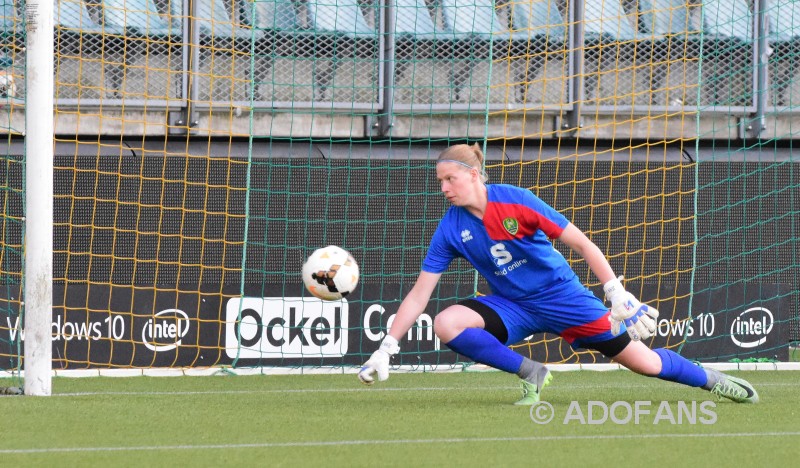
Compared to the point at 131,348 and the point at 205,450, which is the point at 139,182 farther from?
the point at 205,450

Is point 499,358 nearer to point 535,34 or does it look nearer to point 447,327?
point 447,327

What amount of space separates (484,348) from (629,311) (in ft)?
2.99

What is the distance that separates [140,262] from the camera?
9.58 m

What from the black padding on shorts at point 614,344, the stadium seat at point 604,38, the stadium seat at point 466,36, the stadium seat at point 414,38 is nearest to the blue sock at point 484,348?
the black padding on shorts at point 614,344

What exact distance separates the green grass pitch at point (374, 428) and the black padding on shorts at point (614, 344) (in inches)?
13.6

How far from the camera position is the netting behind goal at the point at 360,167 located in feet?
30.3

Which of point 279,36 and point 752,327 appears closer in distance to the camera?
point 752,327

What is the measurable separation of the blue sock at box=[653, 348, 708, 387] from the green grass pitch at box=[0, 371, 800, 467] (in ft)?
0.50

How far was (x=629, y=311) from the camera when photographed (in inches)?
224

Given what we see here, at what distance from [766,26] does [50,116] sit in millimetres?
6984

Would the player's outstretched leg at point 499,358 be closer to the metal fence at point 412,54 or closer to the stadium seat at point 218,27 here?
the metal fence at point 412,54

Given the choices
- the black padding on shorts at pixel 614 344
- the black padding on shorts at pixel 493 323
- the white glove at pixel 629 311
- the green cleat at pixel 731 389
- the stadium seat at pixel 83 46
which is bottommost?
the green cleat at pixel 731 389

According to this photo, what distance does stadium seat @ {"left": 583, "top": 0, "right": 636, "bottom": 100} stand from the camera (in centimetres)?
1147

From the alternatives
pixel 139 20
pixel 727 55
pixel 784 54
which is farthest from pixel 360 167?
pixel 784 54
